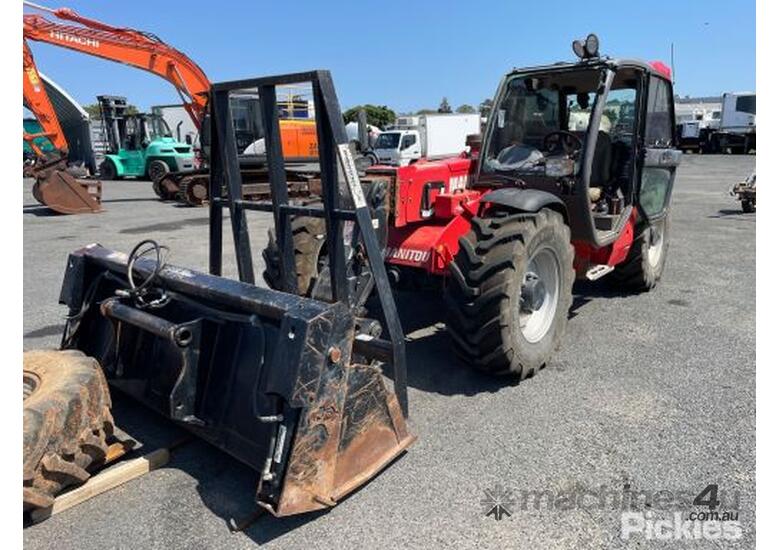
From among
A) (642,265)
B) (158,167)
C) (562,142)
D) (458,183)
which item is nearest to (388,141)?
(158,167)

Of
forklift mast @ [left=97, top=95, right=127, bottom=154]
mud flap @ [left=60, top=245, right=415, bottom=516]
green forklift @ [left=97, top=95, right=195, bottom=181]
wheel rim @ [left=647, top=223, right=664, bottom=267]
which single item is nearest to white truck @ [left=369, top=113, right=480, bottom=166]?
green forklift @ [left=97, top=95, right=195, bottom=181]

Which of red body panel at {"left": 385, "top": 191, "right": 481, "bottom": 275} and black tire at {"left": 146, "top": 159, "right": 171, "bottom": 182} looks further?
black tire at {"left": 146, "top": 159, "right": 171, "bottom": 182}

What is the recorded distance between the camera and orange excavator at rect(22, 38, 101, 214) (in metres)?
14.0

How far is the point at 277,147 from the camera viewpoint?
347 cm

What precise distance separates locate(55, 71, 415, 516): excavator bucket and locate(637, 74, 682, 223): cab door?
11.3 ft

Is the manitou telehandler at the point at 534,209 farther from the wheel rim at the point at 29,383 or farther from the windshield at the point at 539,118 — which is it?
the wheel rim at the point at 29,383

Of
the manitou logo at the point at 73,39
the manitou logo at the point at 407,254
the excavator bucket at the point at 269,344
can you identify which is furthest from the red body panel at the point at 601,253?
the manitou logo at the point at 73,39

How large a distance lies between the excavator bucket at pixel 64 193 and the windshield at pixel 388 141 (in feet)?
42.5

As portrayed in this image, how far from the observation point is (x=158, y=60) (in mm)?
16312

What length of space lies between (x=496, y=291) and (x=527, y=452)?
3.24 feet

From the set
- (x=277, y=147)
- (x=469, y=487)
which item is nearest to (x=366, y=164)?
(x=277, y=147)

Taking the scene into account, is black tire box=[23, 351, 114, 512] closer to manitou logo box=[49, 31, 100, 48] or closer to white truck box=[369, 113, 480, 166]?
manitou logo box=[49, 31, 100, 48]

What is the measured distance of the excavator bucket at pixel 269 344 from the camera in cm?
269

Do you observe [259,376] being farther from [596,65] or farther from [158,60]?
[158,60]
